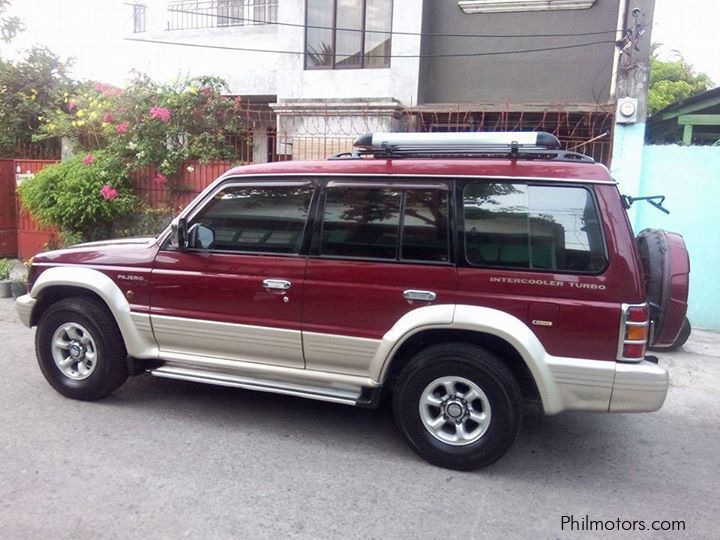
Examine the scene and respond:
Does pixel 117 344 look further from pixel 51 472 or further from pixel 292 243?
pixel 292 243

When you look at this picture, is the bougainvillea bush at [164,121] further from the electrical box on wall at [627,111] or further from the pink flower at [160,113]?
the electrical box on wall at [627,111]

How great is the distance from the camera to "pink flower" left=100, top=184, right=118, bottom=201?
8.75 m

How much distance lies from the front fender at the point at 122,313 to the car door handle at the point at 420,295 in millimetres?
1977

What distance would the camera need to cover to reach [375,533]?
3.01 meters

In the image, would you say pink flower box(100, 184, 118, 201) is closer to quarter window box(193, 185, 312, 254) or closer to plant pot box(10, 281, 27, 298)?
plant pot box(10, 281, 27, 298)

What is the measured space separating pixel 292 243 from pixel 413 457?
1652mm

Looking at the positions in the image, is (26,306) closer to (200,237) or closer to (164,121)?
(200,237)

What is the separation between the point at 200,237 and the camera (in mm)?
4188

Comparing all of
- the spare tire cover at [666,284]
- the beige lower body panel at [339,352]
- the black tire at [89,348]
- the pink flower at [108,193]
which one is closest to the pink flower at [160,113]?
the pink flower at [108,193]

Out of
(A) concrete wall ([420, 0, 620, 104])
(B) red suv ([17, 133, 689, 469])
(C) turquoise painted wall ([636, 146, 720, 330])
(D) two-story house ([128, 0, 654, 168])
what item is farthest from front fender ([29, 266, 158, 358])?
(A) concrete wall ([420, 0, 620, 104])

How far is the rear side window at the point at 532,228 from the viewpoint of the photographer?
3.42m

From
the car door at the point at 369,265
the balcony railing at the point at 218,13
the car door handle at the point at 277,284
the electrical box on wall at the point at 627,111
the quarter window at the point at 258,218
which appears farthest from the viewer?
the balcony railing at the point at 218,13

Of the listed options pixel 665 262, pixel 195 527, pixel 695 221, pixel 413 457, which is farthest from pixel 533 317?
pixel 695 221

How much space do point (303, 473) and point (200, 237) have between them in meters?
1.79
